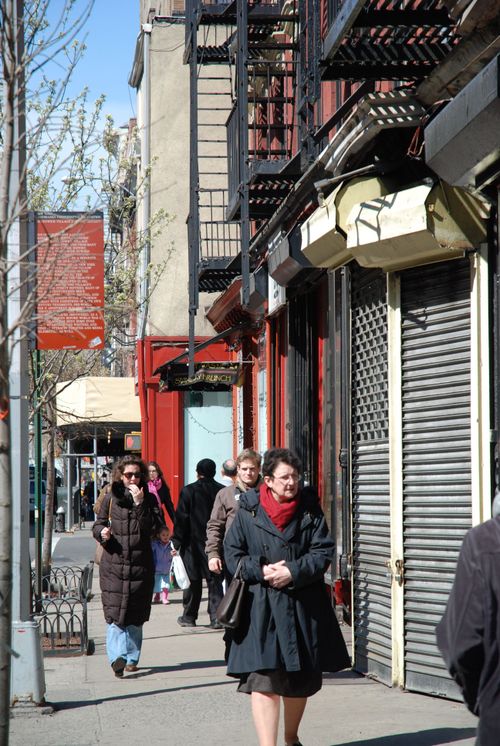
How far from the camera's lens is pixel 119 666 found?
9695 mm

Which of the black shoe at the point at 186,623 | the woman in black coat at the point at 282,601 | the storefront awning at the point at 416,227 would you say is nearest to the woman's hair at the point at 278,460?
the woman in black coat at the point at 282,601

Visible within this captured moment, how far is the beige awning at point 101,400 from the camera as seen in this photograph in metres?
27.7

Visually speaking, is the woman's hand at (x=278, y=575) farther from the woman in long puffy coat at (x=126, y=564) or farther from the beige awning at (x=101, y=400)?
the beige awning at (x=101, y=400)

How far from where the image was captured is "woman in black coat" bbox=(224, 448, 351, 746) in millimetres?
6277

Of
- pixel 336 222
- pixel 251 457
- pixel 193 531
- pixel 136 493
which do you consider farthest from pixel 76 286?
pixel 193 531

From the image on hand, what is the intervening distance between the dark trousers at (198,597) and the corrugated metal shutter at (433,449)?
4.70 meters

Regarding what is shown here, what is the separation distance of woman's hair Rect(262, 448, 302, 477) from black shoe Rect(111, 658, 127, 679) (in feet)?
12.4

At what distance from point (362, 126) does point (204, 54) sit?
7.02 metres

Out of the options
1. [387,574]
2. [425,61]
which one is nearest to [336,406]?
[387,574]

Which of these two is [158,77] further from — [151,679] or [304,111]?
[151,679]

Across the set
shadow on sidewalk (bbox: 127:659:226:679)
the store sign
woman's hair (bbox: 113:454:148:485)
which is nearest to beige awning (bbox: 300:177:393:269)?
woman's hair (bbox: 113:454:148:485)

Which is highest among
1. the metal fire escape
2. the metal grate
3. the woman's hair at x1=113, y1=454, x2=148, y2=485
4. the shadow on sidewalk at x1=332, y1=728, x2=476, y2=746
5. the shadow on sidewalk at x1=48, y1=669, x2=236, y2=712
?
the metal fire escape

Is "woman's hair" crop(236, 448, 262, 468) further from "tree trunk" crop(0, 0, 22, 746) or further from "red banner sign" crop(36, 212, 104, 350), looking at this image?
"tree trunk" crop(0, 0, 22, 746)

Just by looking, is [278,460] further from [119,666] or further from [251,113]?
[251,113]
